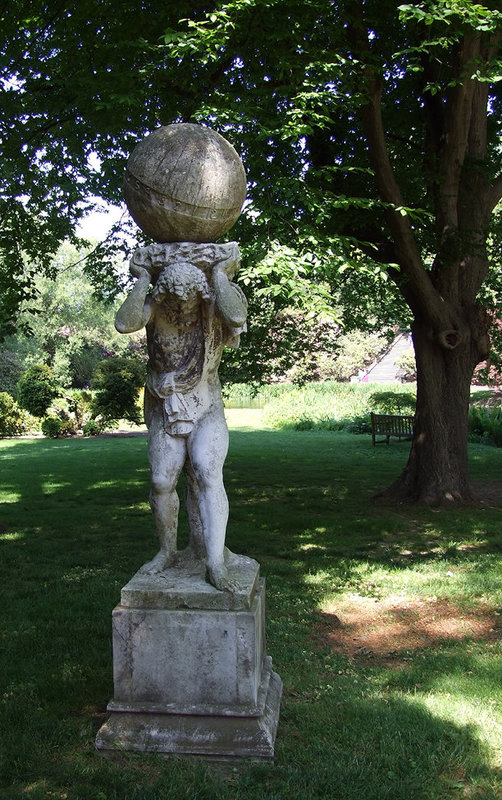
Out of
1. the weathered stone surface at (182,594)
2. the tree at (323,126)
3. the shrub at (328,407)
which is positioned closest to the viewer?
the weathered stone surface at (182,594)

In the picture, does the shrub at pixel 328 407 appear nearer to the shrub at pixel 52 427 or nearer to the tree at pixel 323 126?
the shrub at pixel 52 427

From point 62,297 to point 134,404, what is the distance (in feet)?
62.1

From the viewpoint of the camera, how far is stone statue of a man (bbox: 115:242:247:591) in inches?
159

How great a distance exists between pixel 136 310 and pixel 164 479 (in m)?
1.03

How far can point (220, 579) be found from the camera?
4.02m

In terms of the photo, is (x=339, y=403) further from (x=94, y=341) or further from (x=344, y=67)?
(x=344, y=67)

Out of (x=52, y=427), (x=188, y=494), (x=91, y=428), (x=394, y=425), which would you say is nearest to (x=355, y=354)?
(x=91, y=428)

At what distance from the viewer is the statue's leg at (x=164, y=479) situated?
421 cm

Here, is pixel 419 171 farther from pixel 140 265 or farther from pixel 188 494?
pixel 188 494

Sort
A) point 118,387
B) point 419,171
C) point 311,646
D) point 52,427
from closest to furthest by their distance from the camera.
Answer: point 311,646 → point 419,171 → point 118,387 → point 52,427

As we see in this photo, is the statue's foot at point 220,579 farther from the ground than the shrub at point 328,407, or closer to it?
closer to it

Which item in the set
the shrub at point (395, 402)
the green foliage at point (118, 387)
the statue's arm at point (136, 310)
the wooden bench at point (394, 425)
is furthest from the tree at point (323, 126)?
the shrub at point (395, 402)

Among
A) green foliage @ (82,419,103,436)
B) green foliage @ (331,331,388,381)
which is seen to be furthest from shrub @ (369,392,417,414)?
green foliage @ (331,331,388,381)

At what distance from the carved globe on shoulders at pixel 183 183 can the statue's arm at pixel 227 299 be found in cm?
28
